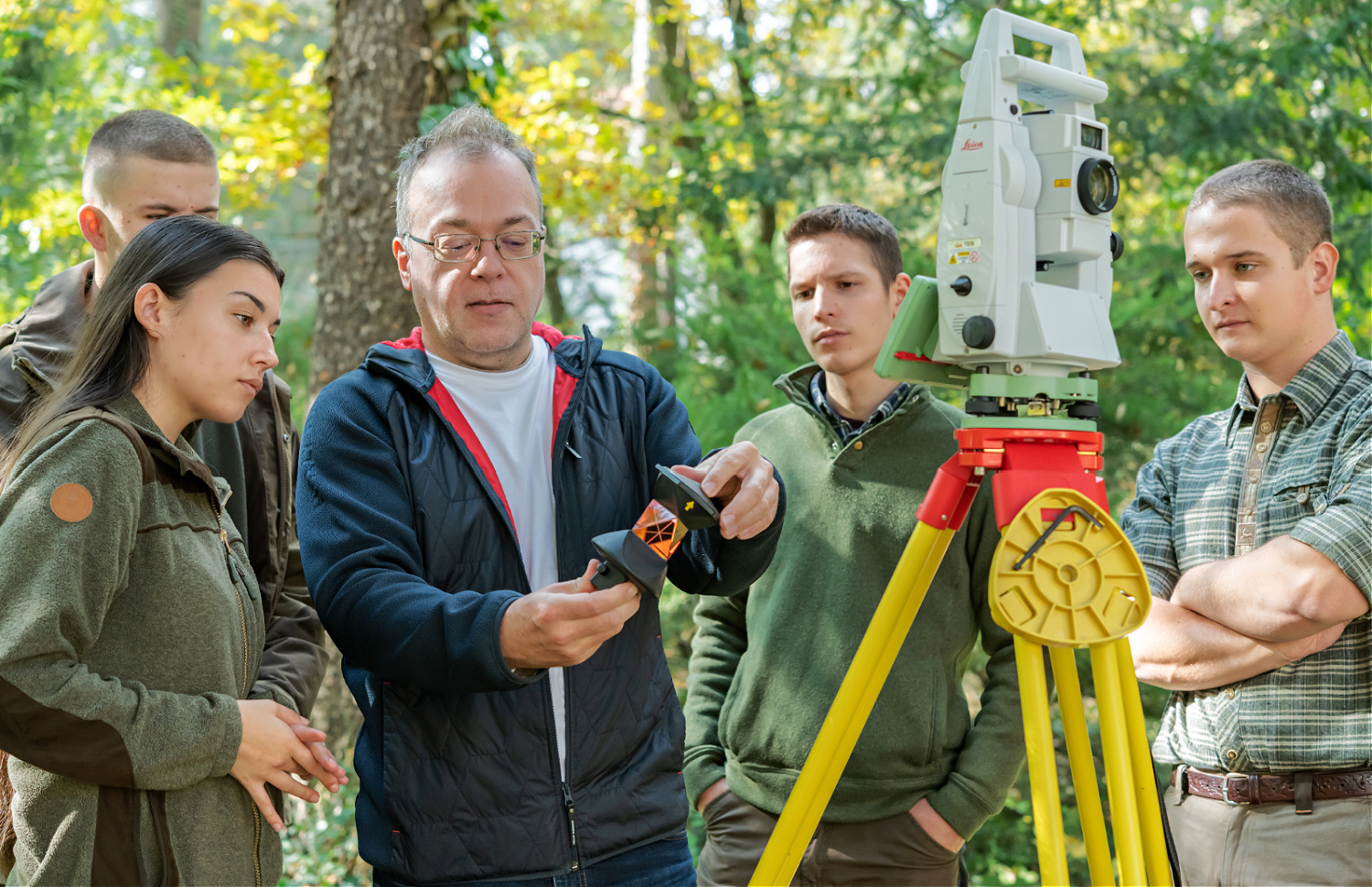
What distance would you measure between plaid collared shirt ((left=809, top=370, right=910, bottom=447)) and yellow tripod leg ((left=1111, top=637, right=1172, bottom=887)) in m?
1.19

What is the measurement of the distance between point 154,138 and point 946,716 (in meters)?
2.46

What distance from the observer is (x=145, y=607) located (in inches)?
69.2

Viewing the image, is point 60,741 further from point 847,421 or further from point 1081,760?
point 847,421

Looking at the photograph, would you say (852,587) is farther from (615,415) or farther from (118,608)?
(118,608)

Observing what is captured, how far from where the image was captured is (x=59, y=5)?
8625mm

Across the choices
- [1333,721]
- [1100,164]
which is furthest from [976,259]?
[1333,721]

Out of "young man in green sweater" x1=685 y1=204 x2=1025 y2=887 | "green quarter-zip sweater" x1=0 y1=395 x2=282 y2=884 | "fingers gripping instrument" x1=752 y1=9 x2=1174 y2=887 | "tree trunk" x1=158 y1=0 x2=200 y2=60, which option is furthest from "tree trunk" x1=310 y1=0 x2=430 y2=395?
"tree trunk" x1=158 y1=0 x2=200 y2=60

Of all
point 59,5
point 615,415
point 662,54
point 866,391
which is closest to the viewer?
point 615,415

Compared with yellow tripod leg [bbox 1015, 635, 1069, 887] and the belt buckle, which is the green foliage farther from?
yellow tripod leg [bbox 1015, 635, 1069, 887]

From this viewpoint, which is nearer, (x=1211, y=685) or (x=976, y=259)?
(x=976, y=259)

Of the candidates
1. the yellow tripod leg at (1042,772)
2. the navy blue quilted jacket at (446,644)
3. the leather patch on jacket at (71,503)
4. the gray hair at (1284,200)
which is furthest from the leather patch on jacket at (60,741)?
the gray hair at (1284,200)

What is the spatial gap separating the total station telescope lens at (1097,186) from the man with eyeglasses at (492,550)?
72cm

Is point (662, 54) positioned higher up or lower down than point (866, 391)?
higher up

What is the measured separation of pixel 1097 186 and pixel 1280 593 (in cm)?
97
